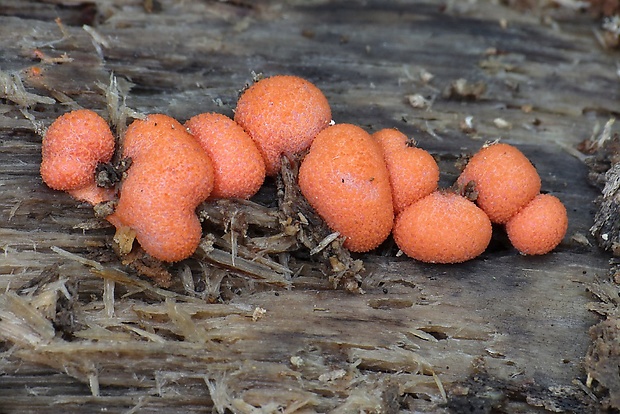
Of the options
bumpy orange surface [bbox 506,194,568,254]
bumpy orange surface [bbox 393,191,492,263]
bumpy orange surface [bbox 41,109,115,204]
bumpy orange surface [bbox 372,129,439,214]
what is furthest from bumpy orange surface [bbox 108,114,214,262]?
bumpy orange surface [bbox 506,194,568,254]

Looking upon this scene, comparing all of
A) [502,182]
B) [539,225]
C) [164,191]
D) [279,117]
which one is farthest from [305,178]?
[539,225]

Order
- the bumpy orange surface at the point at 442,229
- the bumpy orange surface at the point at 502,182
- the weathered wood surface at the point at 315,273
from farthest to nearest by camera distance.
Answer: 1. the bumpy orange surface at the point at 502,182
2. the bumpy orange surface at the point at 442,229
3. the weathered wood surface at the point at 315,273

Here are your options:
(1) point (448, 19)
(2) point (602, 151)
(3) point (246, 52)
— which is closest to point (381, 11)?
(1) point (448, 19)

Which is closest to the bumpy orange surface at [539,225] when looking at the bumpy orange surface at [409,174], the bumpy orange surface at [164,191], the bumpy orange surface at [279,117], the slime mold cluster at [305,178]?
the slime mold cluster at [305,178]

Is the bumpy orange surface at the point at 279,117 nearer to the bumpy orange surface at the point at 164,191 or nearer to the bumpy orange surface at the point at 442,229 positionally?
the bumpy orange surface at the point at 164,191

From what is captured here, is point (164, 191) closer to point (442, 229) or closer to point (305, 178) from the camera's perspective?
point (305, 178)
